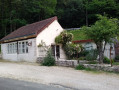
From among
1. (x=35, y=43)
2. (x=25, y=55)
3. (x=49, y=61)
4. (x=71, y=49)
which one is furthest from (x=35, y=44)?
(x=71, y=49)

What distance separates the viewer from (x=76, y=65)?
11242 mm

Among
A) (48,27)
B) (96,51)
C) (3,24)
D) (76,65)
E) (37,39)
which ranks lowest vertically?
(76,65)

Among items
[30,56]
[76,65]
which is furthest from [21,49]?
[76,65]

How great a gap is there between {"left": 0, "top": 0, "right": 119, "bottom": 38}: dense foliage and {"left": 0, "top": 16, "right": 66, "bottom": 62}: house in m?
14.8

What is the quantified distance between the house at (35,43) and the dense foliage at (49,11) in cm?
1485

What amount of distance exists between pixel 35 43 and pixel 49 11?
19828mm

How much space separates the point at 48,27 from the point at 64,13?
24.5 meters

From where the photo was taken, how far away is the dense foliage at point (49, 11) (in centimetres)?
3162

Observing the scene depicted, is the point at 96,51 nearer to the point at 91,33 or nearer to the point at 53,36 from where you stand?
the point at 91,33

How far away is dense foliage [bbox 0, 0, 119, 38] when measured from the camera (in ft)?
104

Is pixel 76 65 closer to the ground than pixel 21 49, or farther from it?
closer to the ground

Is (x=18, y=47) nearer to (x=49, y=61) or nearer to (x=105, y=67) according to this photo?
(x=49, y=61)

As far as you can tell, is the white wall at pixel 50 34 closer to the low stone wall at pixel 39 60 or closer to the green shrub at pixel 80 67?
the low stone wall at pixel 39 60

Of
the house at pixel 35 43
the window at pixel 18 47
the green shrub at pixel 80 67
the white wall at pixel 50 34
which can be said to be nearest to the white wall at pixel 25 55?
the house at pixel 35 43
